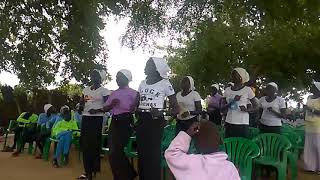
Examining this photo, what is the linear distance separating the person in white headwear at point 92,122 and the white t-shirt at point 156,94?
1.48 metres

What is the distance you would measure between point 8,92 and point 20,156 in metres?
4.36

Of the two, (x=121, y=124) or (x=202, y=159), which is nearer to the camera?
(x=202, y=159)

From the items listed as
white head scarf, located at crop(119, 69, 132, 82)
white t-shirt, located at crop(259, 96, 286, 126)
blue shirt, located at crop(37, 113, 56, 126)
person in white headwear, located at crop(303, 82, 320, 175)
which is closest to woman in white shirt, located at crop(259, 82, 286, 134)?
white t-shirt, located at crop(259, 96, 286, 126)

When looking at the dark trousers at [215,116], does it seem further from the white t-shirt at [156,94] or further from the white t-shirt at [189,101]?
the white t-shirt at [156,94]

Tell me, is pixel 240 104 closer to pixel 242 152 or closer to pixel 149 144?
pixel 242 152

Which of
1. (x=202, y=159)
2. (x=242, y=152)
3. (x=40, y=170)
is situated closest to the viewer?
(x=202, y=159)

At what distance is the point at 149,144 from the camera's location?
20.0ft

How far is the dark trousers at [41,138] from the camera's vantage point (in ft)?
36.0

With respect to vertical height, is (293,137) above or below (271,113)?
below

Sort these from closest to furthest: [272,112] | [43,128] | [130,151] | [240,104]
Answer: [240,104], [130,151], [272,112], [43,128]

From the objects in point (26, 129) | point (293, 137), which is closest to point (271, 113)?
point (293, 137)

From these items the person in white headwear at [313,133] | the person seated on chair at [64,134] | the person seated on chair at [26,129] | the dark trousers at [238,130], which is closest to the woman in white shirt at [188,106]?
the dark trousers at [238,130]

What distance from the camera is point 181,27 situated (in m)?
8.87

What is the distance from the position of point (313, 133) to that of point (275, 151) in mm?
2382
